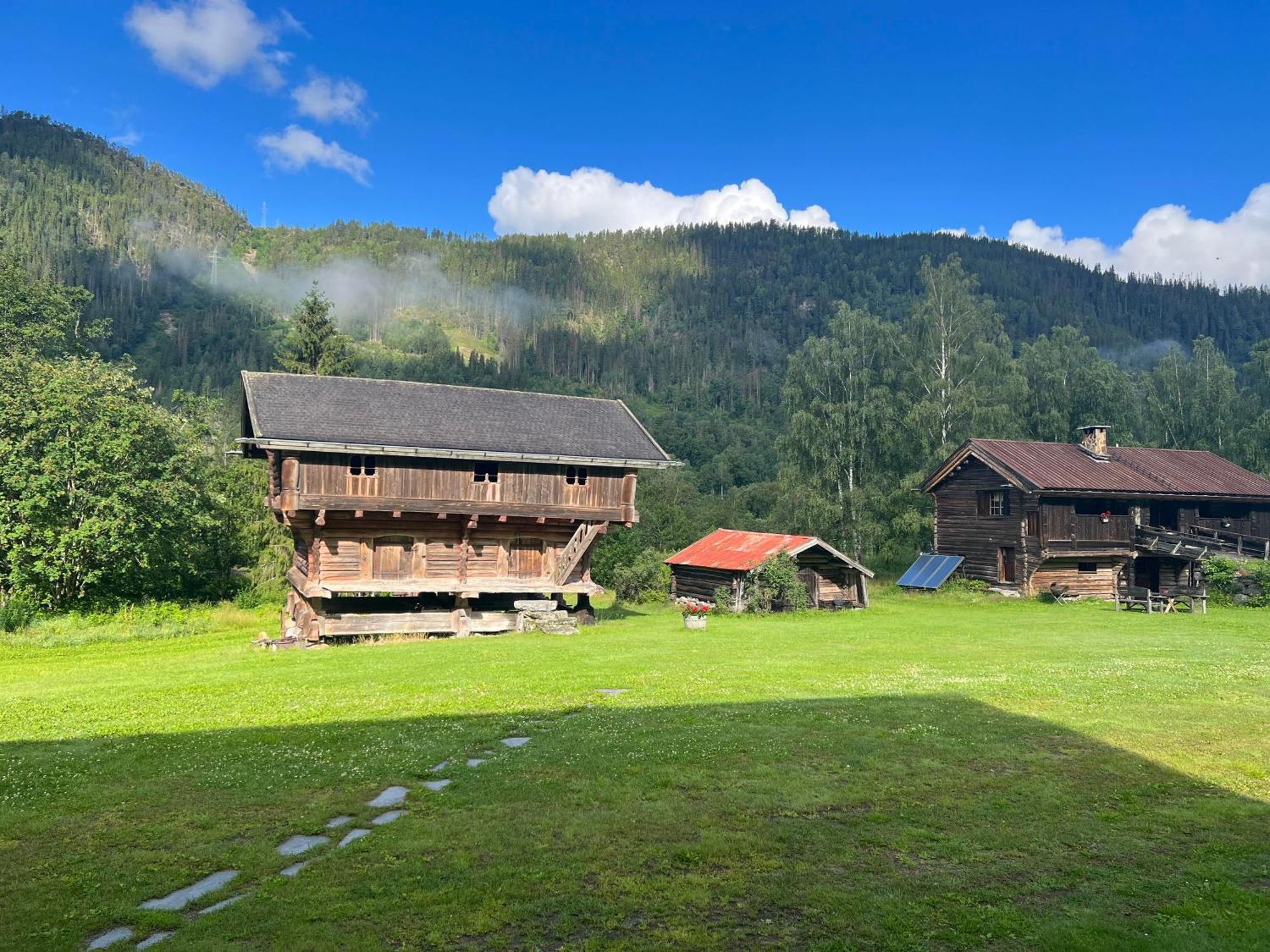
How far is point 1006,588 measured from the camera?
47.7m

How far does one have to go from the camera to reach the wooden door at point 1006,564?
4841 cm

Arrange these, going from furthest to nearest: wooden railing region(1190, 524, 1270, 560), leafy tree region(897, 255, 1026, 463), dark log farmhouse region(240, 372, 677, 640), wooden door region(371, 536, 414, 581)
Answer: leafy tree region(897, 255, 1026, 463)
wooden railing region(1190, 524, 1270, 560)
wooden door region(371, 536, 414, 581)
dark log farmhouse region(240, 372, 677, 640)

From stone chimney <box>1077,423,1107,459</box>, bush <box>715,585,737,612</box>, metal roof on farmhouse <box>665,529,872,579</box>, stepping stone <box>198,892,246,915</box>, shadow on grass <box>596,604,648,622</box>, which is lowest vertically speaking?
shadow on grass <box>596,604,648,622</box>

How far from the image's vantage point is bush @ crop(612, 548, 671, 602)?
1932 inches

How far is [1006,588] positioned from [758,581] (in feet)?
54.9

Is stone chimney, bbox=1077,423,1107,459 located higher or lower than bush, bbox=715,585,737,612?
higher

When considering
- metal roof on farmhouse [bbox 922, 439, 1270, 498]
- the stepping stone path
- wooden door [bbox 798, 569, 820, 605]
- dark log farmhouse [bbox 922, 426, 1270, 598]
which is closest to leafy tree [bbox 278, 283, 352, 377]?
wooden door [bbox 798, 569, 820, 605]

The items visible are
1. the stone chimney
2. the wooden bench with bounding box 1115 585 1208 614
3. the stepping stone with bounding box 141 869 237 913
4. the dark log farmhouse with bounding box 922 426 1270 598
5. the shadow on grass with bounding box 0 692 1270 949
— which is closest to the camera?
the shadow on grass with bounding box 0 692 1270 949

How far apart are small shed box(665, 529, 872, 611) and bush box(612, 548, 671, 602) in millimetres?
4078

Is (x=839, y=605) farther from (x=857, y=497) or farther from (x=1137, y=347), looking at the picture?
(x=1137, y=347)

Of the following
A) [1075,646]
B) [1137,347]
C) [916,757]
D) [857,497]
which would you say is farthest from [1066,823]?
[1137,347]

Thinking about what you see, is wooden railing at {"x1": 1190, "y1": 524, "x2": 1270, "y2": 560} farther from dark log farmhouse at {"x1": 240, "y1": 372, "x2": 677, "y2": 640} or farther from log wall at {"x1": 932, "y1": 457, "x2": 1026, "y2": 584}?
dark log farmhouse at {"x1": 240, "y1": 372, "x2": 677, "y2": 640}

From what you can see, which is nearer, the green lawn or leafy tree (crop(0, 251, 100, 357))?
the green lawn

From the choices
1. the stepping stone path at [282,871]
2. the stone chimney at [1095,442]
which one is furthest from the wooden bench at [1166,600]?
the stepping stone path at [282,871]
